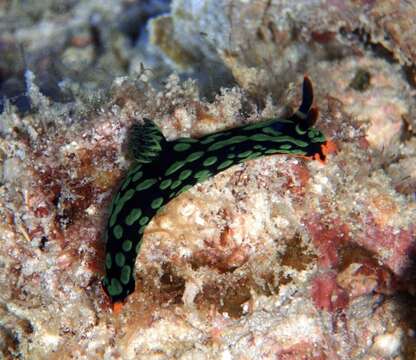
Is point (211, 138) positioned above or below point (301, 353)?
above

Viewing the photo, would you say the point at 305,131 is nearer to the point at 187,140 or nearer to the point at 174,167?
the point at 187,140

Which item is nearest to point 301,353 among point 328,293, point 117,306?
point 328,293

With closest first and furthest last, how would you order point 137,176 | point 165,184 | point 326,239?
point 165,184 → point 137,176 → point 326,239

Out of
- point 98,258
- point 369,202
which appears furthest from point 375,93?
point 98,258

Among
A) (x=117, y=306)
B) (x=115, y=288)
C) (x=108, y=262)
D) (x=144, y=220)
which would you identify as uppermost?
(x=144, y=220)

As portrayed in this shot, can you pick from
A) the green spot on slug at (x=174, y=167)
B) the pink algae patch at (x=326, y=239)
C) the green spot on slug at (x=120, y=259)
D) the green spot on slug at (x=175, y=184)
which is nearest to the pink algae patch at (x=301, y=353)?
the pink algae patch at (x=326, y=239)
